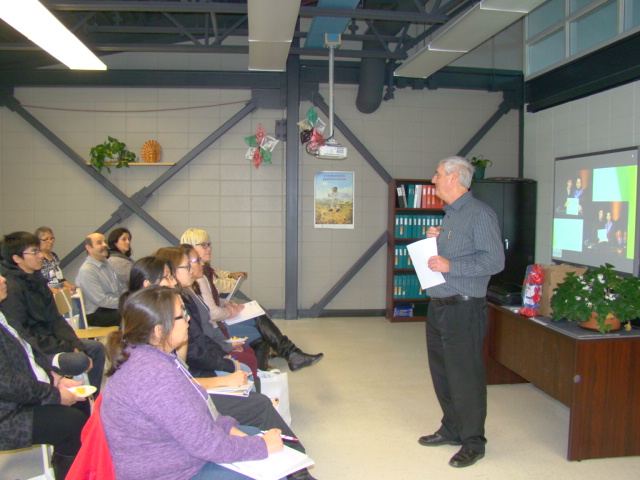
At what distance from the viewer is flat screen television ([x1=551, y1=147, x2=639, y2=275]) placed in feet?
15.5

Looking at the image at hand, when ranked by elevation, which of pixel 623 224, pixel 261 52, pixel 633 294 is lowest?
pixel 633 294

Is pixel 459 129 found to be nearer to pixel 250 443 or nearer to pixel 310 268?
pixel 310 268

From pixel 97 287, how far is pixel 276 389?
6.73 feet

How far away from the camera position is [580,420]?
9.30ft

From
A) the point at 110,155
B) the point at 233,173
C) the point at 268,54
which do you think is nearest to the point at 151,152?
the point at 110,155

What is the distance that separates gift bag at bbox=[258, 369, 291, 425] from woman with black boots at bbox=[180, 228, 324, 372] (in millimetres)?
735

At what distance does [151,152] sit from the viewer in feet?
20.5

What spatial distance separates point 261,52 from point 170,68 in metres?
2.18

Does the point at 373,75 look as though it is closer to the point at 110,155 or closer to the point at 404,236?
the point at 404,236

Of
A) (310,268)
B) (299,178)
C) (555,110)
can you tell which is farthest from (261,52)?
(555,110)

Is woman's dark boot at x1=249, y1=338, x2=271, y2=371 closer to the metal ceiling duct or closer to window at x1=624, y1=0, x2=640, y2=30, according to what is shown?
the metal ceiling duct

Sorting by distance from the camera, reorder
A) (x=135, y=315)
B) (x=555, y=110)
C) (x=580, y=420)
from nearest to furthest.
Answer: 1. (x=135, y=315)
2. (x=580, y=420)
3. (x=555, y=110)

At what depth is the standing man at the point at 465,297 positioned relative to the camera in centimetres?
276

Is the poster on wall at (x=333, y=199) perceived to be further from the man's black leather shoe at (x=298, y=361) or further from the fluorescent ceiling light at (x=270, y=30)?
the man's black leather shoe at (x=298, y=361)
